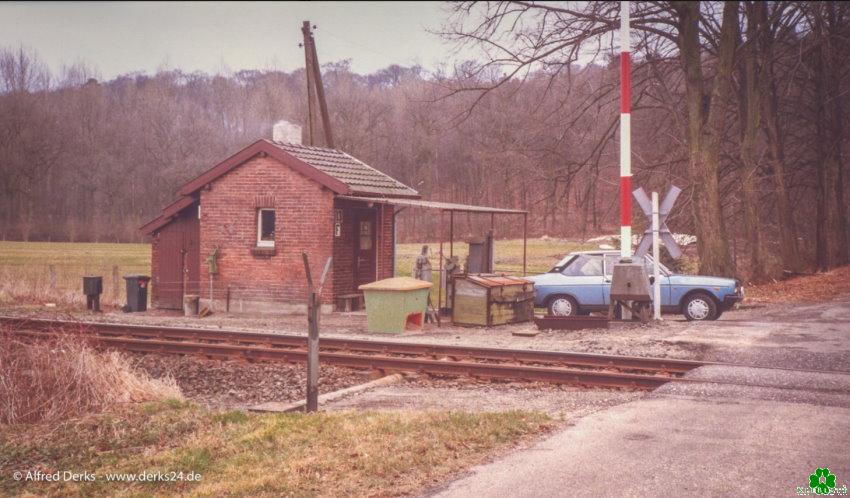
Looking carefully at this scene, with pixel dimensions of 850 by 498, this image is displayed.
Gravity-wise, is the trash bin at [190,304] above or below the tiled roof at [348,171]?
below

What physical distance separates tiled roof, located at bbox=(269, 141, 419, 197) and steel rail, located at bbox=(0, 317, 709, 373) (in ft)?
21.6

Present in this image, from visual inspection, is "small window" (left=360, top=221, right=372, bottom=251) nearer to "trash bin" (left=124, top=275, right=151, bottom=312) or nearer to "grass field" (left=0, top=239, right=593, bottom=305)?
"grass field" (left=0, top=239, right=593, bottom=305)

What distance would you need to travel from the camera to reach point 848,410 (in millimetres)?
8156

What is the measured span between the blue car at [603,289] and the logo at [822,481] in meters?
12.1

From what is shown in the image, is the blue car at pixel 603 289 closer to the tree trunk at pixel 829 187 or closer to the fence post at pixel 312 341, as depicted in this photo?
the fence post at pixel 312 341

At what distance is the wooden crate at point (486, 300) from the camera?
58.9ft

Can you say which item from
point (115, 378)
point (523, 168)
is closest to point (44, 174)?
point (523, 168)

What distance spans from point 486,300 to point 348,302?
5.16 m

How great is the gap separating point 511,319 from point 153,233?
40.3 ft

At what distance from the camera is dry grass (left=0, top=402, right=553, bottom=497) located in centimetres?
623

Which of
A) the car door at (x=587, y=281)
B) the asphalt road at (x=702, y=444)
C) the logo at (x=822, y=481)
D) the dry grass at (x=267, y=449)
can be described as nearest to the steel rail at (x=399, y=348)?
the asphalt road at (x=702, y=444)

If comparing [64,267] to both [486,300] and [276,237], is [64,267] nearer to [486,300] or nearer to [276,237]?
[276,237]

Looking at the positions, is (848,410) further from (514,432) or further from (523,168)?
(523,168)

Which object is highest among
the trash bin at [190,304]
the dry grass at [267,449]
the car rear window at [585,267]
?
the car rear window at [585,267]
